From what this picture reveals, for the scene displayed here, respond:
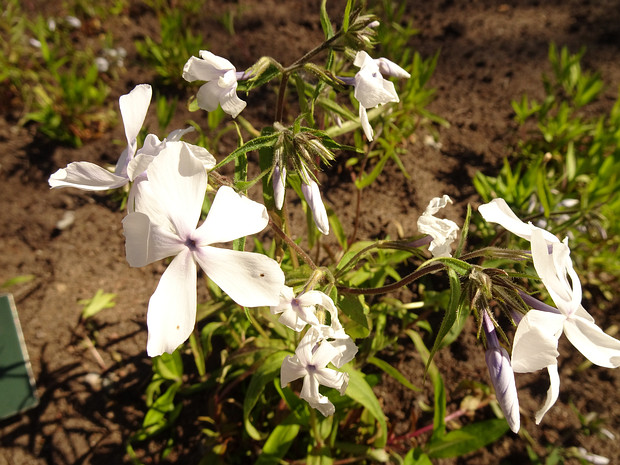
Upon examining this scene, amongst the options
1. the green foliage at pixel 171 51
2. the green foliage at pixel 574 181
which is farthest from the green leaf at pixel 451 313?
the green foliage at pixel 171 51

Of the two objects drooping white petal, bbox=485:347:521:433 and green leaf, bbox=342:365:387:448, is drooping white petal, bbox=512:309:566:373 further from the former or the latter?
green leaf, bbox=342:365:387:448

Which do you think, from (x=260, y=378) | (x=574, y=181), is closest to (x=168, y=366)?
(x=260, y=378)

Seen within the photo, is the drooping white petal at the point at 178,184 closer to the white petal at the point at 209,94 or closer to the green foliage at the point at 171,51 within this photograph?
the white petal at the point at 209,94

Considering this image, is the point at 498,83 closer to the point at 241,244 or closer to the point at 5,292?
the point at 241,244

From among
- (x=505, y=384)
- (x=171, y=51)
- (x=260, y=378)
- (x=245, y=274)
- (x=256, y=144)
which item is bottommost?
(x=260, y=378)

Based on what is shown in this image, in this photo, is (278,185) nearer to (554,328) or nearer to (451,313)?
(451,313)

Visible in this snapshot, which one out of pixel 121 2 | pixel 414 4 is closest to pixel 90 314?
pixel 121 2
